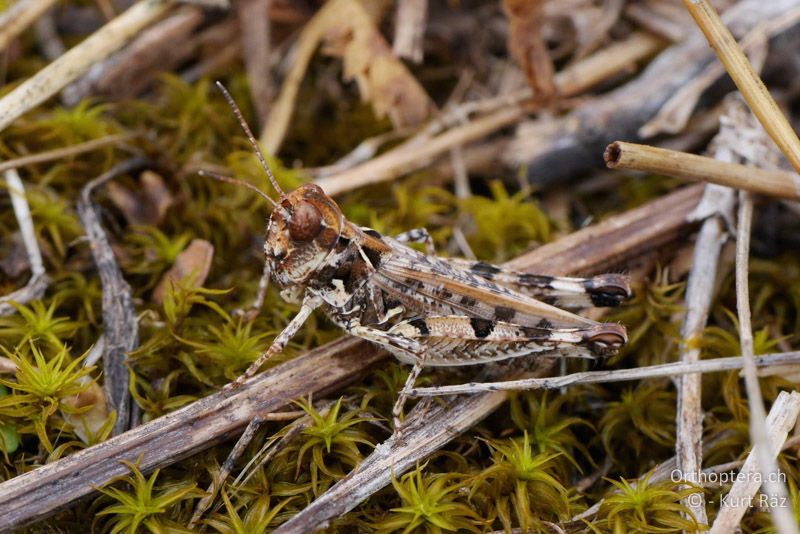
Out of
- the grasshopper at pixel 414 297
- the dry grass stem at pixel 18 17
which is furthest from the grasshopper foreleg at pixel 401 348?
the dry grass stem at pixel 18 17

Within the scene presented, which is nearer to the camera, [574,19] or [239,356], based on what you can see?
[239,356]

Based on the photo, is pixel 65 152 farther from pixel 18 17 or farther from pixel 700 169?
pixel 700 169

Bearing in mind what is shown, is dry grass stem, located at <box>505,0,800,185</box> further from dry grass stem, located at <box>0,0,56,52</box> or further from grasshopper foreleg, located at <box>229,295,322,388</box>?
dry grass stem, located at <box>0,0,56,52</box>

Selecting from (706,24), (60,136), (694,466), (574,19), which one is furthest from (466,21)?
(694,466)

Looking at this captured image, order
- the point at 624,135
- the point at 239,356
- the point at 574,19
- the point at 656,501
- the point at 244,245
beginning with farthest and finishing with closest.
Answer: the point at 574,19, the point at 624,135, the point at 244,245, the point at 239,356, the point at 656,501

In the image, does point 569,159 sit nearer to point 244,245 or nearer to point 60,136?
point 244,245
